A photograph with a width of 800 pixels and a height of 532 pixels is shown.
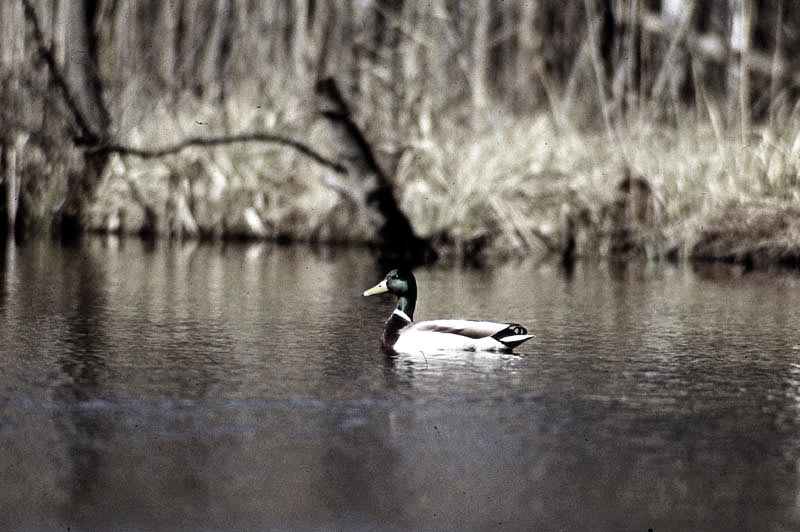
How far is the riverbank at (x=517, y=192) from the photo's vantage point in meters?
13.5

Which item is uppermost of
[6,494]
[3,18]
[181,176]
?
[3,18]

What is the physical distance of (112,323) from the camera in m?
8.80

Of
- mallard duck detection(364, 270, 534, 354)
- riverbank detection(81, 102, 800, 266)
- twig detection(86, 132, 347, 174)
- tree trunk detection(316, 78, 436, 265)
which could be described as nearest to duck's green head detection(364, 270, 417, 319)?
mallard duck detection(364, 270, 534, 354)

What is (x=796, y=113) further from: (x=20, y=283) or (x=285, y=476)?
(x=285, y=476)

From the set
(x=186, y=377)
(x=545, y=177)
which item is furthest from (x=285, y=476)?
(x=545, y=177)

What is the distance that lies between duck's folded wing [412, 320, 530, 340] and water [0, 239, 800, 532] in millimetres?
144

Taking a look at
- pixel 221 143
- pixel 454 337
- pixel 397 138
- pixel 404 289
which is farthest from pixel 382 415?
pixel 221 143

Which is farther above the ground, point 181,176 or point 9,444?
point 181,176

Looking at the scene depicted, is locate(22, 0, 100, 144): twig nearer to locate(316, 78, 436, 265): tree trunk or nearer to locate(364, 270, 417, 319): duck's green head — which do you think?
locate(316, 78, 436, 265): tree trunk

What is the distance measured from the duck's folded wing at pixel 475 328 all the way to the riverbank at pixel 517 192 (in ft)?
20.7

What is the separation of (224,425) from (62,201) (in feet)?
34.7

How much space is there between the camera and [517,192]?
14.6 metres

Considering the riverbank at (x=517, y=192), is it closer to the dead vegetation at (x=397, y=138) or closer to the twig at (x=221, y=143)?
the dead vegetation at (x=397, y=138)

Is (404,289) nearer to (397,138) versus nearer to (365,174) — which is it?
(365,174)
